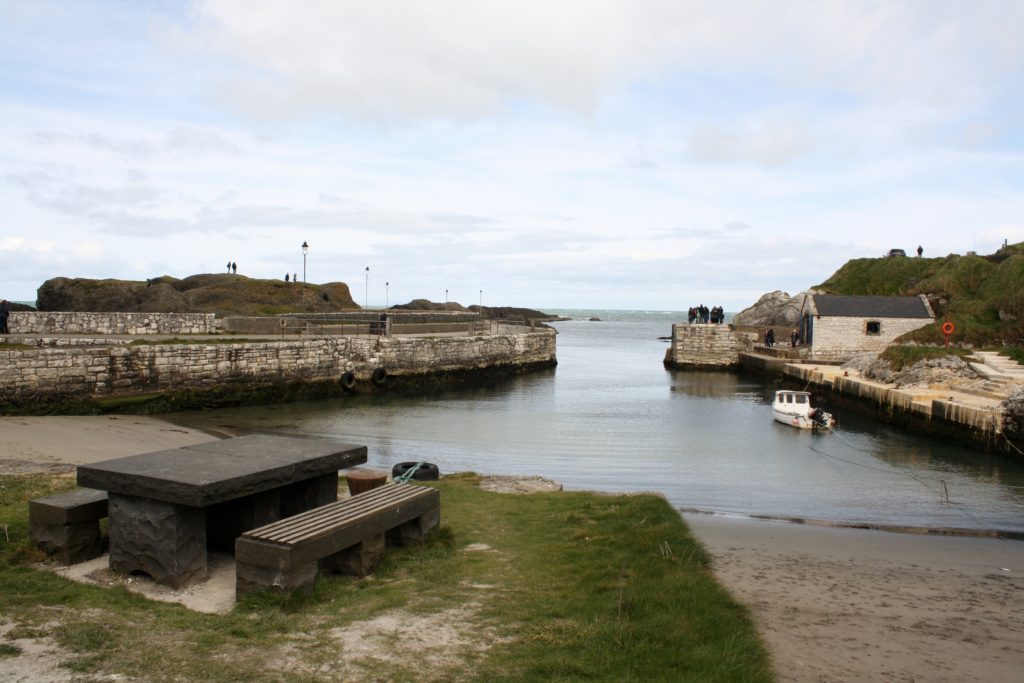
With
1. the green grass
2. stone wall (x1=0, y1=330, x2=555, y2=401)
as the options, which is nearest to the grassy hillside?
stone wall (x1=0, y1=330, x2=555, y2=401)

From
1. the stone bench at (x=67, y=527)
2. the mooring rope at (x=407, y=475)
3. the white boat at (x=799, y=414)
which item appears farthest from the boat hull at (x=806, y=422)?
the stone bench at (x=67, y=527)

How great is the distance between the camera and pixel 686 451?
63.1 ft

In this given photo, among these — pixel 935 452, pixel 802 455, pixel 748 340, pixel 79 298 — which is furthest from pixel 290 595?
pixel 79 298

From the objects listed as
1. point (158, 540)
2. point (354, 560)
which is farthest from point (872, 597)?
point (158, 540)

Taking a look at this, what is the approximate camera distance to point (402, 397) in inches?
1145

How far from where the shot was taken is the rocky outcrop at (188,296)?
147ft

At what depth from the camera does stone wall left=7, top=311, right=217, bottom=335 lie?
93.8ft

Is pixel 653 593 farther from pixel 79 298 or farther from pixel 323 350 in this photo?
pixel 79 298

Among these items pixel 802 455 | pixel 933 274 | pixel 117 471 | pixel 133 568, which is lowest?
pixel 802 455

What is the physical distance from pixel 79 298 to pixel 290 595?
168 feet

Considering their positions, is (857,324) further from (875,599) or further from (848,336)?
(875,599)

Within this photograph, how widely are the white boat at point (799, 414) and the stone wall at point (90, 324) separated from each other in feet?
72.6

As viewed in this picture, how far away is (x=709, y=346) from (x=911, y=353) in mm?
20815

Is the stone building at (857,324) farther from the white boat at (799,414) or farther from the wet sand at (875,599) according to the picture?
the wet sand at (875,599)
